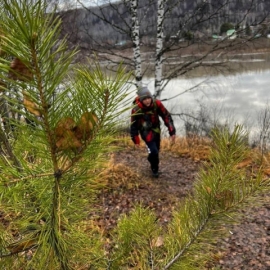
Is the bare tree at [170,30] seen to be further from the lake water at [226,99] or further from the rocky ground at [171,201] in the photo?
the lake water at [226,99]

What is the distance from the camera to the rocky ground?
304 centimetres

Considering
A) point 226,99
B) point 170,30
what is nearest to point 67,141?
point 170,30

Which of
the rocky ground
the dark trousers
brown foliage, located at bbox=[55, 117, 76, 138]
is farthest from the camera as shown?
the dark trousers

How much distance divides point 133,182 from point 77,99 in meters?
4.19

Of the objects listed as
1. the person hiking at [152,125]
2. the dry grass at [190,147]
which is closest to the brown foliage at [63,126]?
the person hiking at [152,125]

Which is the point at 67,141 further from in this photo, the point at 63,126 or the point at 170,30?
the point at 170,30

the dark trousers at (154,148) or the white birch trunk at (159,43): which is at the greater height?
the white birch trunk at (159,43)

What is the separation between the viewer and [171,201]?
4199 millimetres

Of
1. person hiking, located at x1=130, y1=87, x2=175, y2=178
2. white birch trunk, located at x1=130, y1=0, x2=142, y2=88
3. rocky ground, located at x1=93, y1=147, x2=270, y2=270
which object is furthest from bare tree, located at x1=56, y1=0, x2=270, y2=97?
rocky ground, located at x1=93, y1=147, x2=270, y2=270

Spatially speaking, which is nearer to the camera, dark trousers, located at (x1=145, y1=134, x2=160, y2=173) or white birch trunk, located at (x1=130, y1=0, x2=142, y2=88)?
dark trousers, located at (x1=145, y1=134, x2=160, y2=173)

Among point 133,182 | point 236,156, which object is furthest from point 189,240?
point 133,182

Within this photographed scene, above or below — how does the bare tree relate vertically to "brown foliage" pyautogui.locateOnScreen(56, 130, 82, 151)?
above

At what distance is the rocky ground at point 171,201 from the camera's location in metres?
3.04

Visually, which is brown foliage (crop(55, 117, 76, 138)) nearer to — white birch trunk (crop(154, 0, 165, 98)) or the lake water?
white birch trunk (crop(154, 0, 165, 98))
